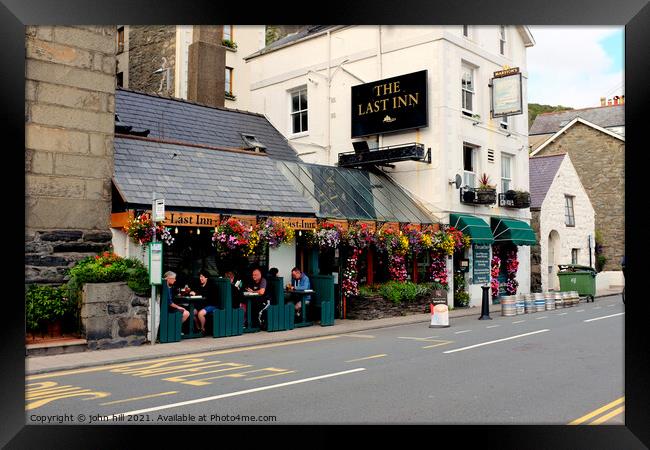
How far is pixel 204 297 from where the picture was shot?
14.3 m

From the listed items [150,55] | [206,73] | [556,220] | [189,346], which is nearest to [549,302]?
[556,220]

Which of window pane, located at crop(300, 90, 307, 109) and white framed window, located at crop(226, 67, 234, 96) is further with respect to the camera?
A: white framed window, located at crop(226, 67, 234, 96)

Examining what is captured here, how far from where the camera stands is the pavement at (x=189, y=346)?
10.7 m

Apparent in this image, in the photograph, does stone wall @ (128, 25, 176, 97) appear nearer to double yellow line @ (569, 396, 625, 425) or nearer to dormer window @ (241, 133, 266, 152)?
dormer window @ (241, 133, 266, 152)

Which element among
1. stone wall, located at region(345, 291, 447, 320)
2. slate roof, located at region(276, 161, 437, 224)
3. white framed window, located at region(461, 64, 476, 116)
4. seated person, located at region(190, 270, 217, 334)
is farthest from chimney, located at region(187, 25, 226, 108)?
seated person, located at region(190, 270, 217, 334)

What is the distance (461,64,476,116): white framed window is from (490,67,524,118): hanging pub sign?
98 centimetres

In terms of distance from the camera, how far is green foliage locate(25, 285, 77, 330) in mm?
12281

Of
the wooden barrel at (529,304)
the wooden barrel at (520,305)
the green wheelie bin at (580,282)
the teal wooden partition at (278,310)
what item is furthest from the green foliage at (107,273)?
the green wheelie bin at (580,282)

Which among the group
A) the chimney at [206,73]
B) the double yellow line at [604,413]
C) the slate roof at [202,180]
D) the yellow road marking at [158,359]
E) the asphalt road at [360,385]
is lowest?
the yellow road marking at [158,359]

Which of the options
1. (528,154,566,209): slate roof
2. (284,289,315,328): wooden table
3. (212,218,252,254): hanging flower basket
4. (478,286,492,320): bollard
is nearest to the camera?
(212,218,252,254): hanging flower basket

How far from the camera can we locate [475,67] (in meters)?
24.2

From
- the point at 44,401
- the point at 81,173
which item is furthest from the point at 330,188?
the point at 44,401

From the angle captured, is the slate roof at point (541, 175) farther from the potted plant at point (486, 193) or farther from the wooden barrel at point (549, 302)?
the wooden barrel at point (549, 302)
